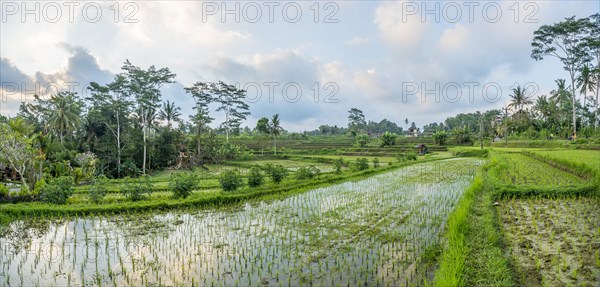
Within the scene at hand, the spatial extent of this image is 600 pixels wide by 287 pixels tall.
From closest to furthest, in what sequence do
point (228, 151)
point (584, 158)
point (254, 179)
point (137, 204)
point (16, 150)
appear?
1. point (137, 204)
2. point (254, 179)
3. point (16, 150)
4. point (584, 158)
5. point (228, 151)

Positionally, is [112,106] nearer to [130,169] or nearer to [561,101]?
[130,169]

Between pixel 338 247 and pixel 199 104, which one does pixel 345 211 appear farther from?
pixel 199 104

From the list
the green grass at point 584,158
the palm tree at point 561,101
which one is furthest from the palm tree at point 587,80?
the green grass at point 584,158

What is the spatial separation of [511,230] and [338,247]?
367cm

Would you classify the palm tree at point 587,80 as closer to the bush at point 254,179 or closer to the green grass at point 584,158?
the green grass at point 584,158

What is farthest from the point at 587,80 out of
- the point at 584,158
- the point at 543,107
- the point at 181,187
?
the point at 181,187

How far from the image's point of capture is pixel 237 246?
20.5 feet

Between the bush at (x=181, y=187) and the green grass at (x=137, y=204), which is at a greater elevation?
the bush at (x=181, y=187)

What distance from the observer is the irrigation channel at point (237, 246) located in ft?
16.0

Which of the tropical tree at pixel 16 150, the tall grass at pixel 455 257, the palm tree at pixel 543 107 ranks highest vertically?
the palm tree at pixel 543 107

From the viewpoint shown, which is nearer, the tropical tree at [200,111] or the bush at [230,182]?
the bush at [230,182]

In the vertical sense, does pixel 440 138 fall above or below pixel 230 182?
above

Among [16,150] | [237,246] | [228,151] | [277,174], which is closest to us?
[237,246]

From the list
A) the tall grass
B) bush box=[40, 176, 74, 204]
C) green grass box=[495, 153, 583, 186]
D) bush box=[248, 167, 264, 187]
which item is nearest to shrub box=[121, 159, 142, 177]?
bush box=[40, 176, 74, 204]
